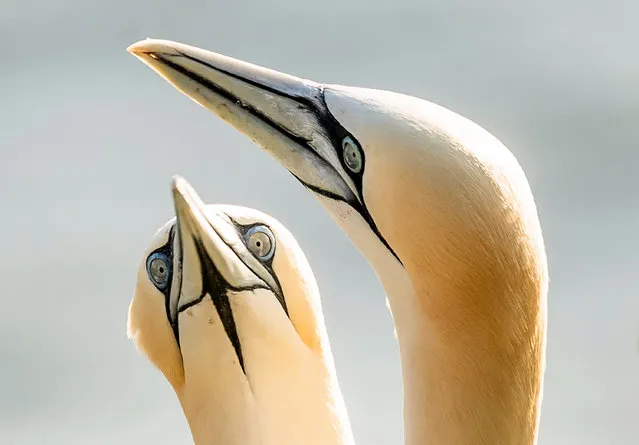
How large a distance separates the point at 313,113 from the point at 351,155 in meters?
0.20

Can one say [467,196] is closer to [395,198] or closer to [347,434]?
[395,198]

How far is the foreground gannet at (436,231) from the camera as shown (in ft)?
12.3

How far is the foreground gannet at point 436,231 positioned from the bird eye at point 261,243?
1.13m

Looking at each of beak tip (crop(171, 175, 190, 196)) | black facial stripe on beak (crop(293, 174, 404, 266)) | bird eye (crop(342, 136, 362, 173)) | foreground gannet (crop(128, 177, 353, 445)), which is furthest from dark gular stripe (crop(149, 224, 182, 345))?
bird eye (crop(342, 136, 362, 173))

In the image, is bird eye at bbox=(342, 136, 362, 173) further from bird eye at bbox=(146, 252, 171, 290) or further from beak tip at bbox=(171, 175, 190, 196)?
bird eye at bbox=(146, 252, 171, 290)

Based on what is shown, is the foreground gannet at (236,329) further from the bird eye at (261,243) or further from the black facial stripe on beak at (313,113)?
the black facial stripe on beak at (313,113)

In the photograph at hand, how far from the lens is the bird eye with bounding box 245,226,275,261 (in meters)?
5.41

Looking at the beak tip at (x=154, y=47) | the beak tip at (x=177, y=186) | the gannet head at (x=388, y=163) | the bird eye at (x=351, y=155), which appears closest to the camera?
the gannet head at (x=388, y=163)

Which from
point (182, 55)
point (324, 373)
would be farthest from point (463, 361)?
point (324, 373)

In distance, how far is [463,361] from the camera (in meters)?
3.94

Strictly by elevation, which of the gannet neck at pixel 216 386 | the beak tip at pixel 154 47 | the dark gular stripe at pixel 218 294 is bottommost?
the gannet neck at pixel 216 386

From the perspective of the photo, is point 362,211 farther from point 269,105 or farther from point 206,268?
point 206,268

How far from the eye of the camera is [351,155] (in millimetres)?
4062

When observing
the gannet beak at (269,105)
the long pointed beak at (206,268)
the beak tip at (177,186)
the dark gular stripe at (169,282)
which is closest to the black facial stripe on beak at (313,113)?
the gannet beak at (269,105)
